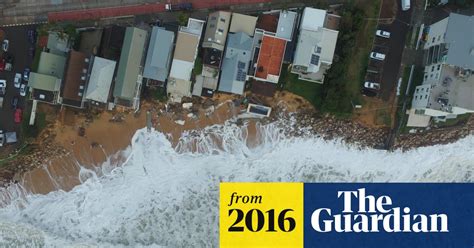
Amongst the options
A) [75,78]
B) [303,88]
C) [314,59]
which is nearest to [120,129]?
[75,78]

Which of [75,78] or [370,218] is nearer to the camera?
[370,218]

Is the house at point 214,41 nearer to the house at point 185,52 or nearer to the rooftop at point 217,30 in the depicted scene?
the rooftop at point 217,30

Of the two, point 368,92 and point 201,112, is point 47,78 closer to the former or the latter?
point 201,112

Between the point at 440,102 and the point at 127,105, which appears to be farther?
the point at 127,105

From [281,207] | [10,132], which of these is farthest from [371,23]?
[10,132]

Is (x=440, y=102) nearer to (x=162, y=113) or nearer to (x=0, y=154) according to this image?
(x=162, y=113)

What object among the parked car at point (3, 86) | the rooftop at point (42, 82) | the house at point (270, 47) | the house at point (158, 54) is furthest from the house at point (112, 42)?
the house at point (270, 47)
